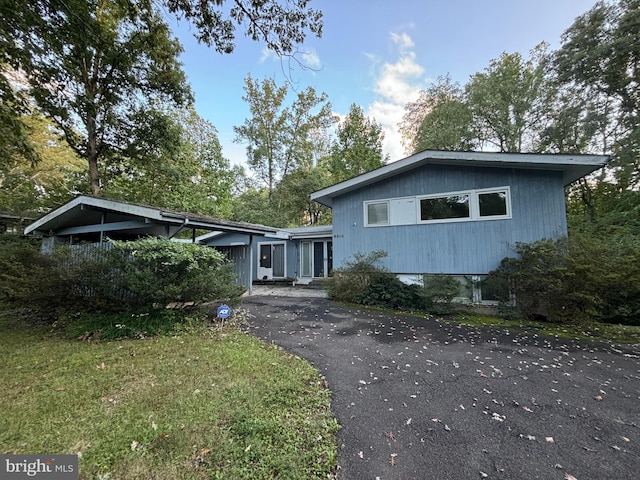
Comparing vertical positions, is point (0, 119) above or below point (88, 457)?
above

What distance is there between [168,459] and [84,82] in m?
13.6

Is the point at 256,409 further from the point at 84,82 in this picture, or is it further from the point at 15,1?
the point at 84,82

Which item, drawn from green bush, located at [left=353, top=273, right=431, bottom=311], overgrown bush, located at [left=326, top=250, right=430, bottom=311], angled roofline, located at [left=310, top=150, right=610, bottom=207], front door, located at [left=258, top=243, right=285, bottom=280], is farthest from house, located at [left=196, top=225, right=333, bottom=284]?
green bush, located at [left=353, top=273, right=431, bottom=311]

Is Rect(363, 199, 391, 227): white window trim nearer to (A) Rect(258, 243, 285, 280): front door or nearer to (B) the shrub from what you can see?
(B) the shrub

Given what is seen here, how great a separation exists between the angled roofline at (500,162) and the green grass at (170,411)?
22.6 feet

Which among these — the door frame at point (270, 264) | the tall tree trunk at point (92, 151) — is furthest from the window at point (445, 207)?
the tall tree trunk at point (92, 151)

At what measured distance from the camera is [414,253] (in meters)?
8.79

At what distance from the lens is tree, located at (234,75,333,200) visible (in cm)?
2234

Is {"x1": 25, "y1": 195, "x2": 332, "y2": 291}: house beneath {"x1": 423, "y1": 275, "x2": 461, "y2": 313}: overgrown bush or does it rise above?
above

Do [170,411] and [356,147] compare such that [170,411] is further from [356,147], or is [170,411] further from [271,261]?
[356,147]

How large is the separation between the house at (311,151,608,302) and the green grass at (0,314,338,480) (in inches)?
236

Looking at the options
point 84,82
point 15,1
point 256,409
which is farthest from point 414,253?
point 84,82

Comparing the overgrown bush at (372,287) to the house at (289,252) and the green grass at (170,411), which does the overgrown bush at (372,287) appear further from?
the green grass at (170,411)

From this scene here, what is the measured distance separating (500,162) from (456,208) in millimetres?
1656
